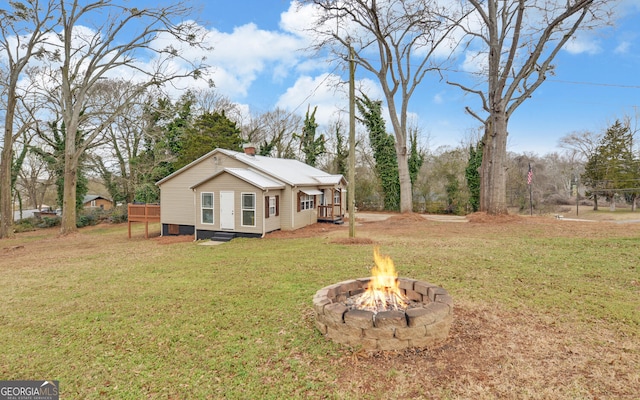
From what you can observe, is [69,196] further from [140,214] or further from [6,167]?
[140,214]

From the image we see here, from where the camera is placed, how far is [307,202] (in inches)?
676

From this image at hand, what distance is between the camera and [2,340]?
438 centimetres

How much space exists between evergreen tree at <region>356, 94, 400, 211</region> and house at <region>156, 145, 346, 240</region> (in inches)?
417

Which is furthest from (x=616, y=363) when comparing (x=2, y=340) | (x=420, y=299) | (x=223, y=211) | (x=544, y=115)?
(x=544, y=115)

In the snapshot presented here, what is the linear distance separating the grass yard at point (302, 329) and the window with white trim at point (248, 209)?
487 centimetres

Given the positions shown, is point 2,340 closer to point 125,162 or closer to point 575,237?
point 575,237

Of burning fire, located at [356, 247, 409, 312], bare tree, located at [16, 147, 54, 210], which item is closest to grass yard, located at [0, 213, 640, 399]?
burning fire, located at [356, 247, 409, 312]

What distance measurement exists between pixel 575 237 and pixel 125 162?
32587mm

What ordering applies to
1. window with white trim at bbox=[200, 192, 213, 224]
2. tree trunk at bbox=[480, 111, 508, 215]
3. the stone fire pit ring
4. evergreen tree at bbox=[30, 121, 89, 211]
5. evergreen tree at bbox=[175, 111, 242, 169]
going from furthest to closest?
evergreen tree at bbox=[175, 111, 242, 169] → evergreen tree at bbox=[30, 121, 89, 211] → tree trunk at bbox=[480, 111, 508, 215] → window with white trim at bbox=[200, 192, 213, 224] → the stone fire pit ring

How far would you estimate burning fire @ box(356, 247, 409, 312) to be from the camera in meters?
4.23

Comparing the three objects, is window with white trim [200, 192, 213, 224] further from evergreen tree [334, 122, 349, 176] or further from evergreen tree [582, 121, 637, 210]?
evergreen tree [582, 121, 637, 210]

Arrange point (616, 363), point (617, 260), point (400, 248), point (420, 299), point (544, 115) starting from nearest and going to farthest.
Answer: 1. point (616, 363)
2. point (420, 299)
3. point (617, 260)
4. point (400, 248)
5. point (544, 115)

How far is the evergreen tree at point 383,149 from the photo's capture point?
89.1ft

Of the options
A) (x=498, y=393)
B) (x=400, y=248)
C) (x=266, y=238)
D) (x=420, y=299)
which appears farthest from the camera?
(x=266, y=238)
